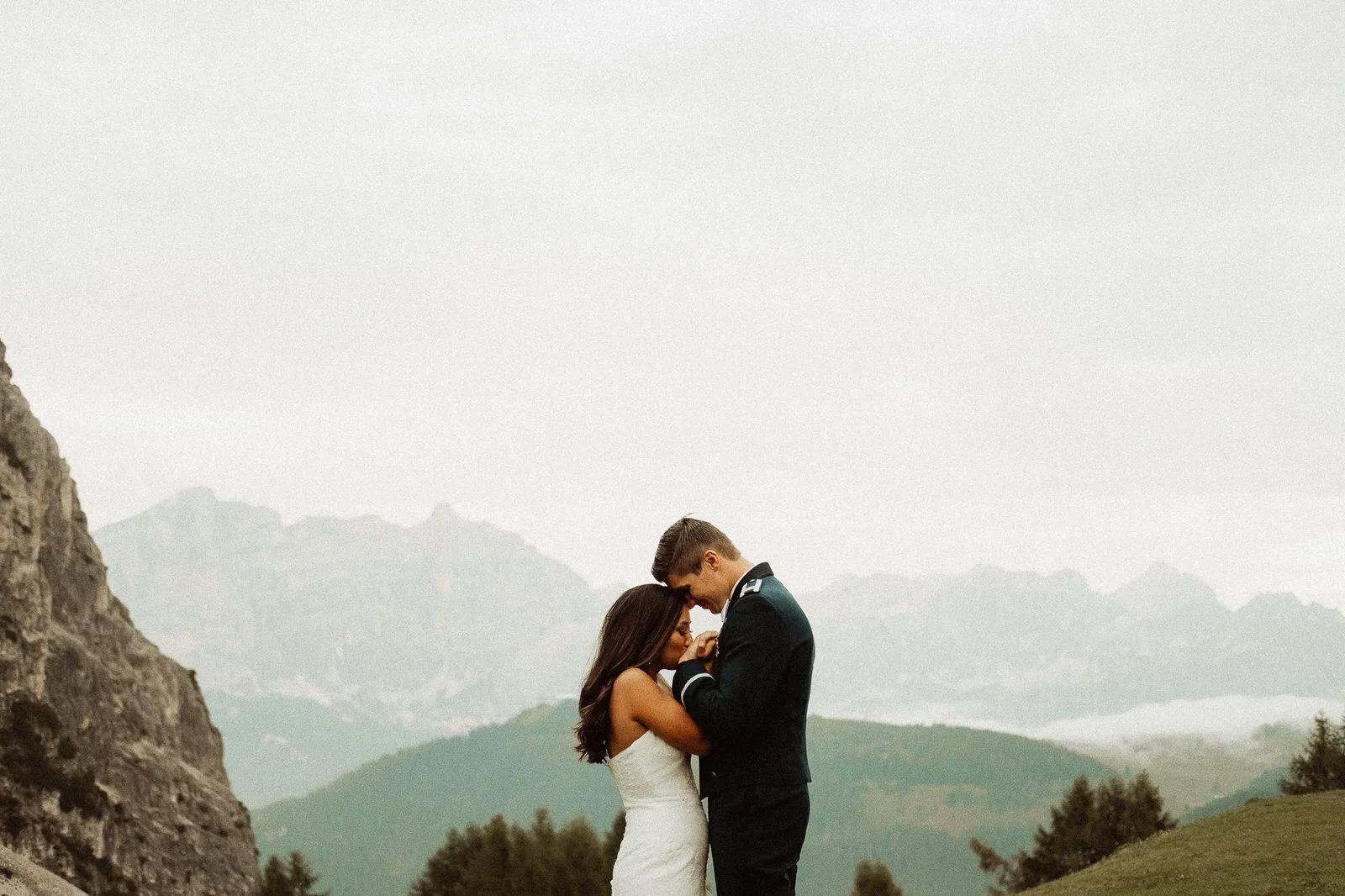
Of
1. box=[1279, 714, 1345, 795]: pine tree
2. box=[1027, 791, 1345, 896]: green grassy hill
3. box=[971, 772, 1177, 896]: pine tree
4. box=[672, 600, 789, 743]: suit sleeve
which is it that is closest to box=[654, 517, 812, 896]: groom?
box=[672, 600, 789, 743]: suit sleeve

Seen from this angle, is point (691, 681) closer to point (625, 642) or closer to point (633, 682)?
point (633, 682)

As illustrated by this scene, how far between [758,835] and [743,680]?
1.26 meters

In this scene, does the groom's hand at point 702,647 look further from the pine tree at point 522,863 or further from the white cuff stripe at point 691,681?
the pine tree at point 522,863

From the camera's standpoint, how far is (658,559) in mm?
9430

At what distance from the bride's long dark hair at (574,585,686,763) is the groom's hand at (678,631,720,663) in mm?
206

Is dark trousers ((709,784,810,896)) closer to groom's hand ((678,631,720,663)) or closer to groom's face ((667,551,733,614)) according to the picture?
groom's hand ((678,631,720,663))

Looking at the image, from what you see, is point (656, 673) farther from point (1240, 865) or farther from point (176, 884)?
point (176, 884)

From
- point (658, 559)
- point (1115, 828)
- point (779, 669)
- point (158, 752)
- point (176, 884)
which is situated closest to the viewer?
point (779, 669)

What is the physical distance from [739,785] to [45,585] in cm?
8936

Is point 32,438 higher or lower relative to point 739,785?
higher

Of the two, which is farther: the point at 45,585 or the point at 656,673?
the point at 45,585

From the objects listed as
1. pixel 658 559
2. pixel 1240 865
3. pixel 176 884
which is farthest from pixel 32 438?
pixel 658 559

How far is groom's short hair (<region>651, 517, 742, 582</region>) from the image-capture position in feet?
30.5

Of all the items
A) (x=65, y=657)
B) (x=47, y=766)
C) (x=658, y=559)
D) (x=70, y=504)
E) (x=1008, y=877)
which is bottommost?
(x=1008, y=877)
